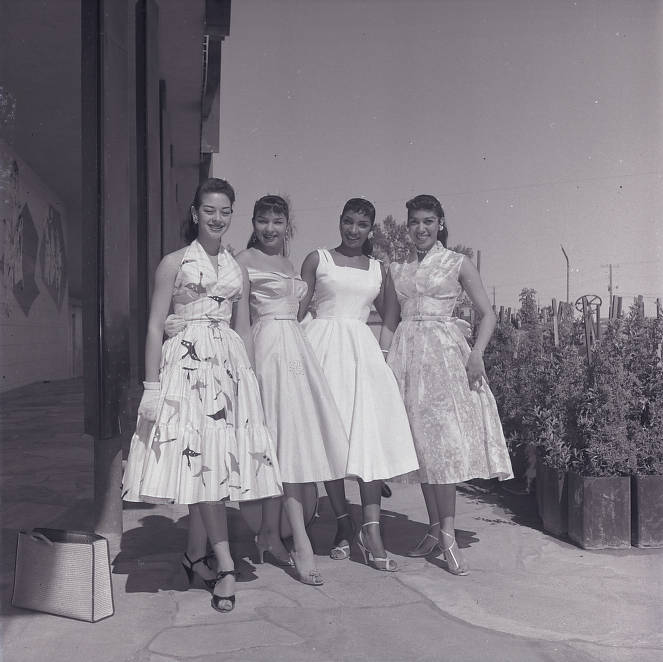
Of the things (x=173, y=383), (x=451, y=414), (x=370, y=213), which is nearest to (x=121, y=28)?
(x=370, y=213)

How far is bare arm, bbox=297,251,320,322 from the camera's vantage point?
423 centimetres

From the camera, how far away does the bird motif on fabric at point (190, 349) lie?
138 inches

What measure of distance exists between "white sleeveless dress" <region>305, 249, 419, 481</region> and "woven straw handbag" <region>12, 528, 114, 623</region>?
4.16 ft

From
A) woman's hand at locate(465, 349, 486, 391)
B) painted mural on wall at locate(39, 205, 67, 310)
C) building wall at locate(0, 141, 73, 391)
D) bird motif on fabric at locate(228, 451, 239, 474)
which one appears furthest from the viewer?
painted mural on wall at locate(39, 205, 67, 310)

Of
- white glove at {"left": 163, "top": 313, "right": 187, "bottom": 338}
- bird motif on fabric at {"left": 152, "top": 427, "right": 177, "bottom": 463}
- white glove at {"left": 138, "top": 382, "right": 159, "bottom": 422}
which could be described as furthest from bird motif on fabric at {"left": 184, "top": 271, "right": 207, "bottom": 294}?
bird motif on fabric at {"left": 152, "top": 427, "right": 177, "bottom": 463}

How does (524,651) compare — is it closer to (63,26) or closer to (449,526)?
(449,526)

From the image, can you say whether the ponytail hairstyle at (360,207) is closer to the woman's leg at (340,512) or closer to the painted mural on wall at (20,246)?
the woman's leg at (340,512)

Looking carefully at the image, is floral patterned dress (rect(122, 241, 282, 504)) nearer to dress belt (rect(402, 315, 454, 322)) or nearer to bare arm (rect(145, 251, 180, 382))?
bare arm (rect(145, 251, 180, 382))

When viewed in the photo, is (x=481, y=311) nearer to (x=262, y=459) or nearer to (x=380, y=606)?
(x=262, y=459)

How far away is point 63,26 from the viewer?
881cm

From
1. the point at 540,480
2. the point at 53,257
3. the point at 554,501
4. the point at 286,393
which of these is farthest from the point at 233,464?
the point at 53,257

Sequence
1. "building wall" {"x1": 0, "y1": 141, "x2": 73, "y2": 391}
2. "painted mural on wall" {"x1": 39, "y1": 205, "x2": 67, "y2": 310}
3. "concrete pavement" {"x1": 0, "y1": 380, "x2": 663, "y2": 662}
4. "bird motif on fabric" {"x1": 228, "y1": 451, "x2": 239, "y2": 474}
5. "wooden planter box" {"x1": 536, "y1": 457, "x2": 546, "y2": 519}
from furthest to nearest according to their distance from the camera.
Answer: "painted mural on wall" {"x1": 39, "y1": 205, "x2": 67, "y2": 310} → "building wall" {"x1": 0, "y1": 141, "x2": 73, "y2": 391} → "wooden planter box" {"x1": 536, "y1": 457, "x2": 546, "y2": 519} → "bird motif on fabric" {"x1": 228, "y1": 451, "x2": 239, "y2": 474} → "concrete pavement" {"x1": 0, "y1": 380, "x2": 663, "y2": 662}

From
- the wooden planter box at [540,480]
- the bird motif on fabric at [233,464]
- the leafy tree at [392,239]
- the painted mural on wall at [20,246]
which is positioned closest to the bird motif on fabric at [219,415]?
the bird motif on fabric at [233,464]

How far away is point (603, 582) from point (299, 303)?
2.08m
